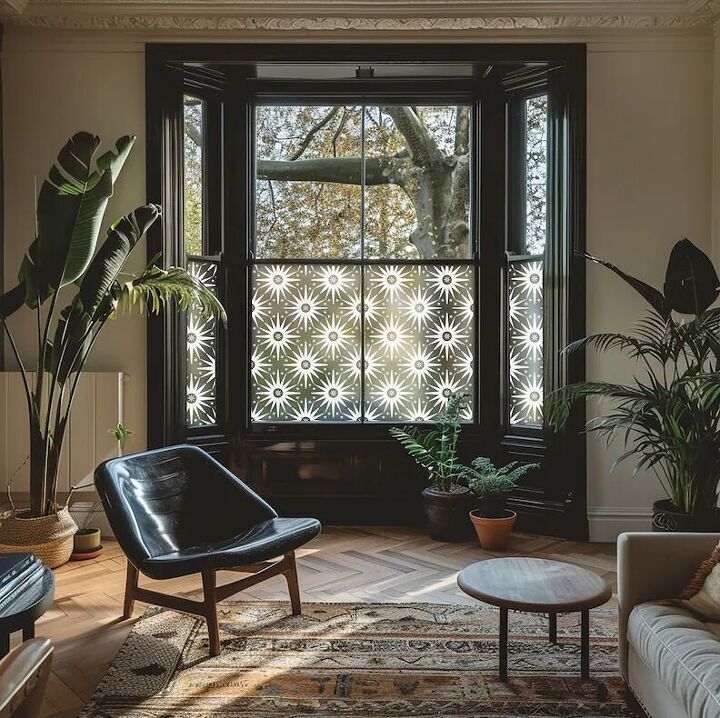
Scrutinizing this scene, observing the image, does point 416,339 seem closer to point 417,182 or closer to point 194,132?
point 417,182

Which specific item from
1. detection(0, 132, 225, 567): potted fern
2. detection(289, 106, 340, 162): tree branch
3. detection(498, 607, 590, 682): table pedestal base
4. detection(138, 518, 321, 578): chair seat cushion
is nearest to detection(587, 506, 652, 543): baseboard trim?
detection(498, 607, 590, 682): table pedestal base

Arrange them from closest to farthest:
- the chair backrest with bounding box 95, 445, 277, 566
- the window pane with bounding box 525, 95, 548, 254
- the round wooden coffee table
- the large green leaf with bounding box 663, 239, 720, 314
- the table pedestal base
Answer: the round wooden coffee table, the table pedestal base, the chair backrest with bounding box 95, 445, 277, 566, the large green leaf with bounding box 663, 239, 720, 314, the window pane with bounding box 525, 95, 548, 254

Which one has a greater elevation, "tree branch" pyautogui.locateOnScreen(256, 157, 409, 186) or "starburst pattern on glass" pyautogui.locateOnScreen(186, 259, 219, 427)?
"tree branch" pyautogui.locateOnScreen(256, 157, 409, 186)

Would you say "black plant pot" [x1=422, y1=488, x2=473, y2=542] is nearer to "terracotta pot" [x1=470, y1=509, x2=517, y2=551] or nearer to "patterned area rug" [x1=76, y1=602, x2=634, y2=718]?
"terracotta pot" [x1=470, y1=509, x2=517, y2=551]

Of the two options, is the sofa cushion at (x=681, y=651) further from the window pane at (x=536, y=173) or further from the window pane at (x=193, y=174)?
the window pane at (x=193, y=174)

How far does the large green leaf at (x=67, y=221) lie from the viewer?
3.87 m

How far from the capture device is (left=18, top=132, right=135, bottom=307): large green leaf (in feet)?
12.7

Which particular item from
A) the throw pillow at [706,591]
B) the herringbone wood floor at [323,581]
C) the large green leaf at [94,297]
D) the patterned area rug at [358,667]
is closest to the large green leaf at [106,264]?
the large green leaf at [94,297]

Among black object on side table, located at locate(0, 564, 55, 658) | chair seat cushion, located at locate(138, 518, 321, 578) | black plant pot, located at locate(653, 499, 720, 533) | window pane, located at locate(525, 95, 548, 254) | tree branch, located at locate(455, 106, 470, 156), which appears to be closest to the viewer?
black object on side table, located at locate(0, 564, 55, 658)

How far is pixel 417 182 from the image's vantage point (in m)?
5.05

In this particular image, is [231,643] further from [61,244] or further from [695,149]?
[695,149]

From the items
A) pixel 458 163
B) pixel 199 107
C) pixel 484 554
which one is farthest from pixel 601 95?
pixel 484 554

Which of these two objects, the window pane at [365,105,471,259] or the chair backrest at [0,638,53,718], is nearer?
the chair backrest at [0,638,53,718]

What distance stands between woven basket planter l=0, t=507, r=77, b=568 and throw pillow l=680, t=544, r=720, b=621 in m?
3.13
